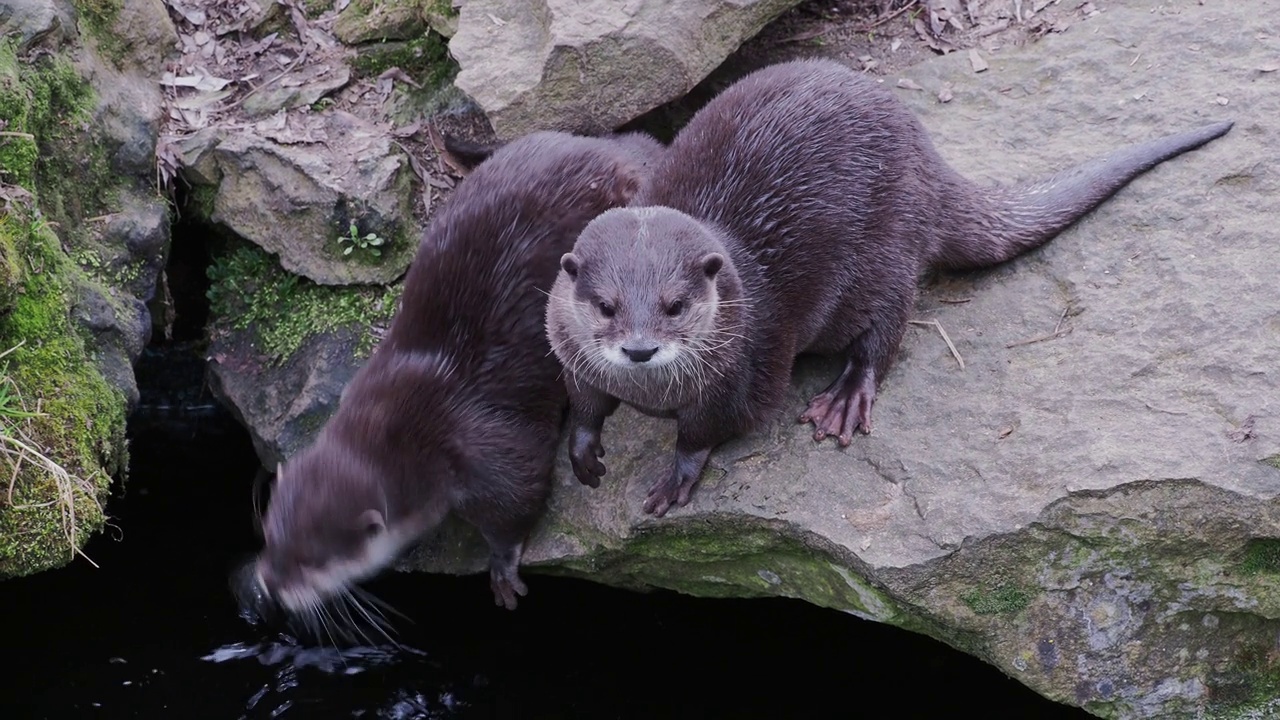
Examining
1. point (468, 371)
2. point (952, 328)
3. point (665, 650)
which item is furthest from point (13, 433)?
point (952, 328)

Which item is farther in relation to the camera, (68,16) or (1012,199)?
(68,16)

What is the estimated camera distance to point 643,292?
93.6 inches

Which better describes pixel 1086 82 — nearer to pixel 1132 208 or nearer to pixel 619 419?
pixel 1132 208

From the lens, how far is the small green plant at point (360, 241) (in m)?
3.50

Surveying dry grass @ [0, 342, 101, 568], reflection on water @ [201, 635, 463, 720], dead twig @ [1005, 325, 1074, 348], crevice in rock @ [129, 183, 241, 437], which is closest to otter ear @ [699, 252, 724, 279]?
dead twig @ [1005, 325, 1074, 348]

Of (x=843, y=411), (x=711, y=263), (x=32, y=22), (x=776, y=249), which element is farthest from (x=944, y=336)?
(x=32, y=22)

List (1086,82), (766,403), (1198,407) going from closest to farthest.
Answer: (1198,407) < (766,403) < (1086,82)

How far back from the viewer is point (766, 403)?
8.85 ft

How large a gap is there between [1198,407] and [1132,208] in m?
0.69

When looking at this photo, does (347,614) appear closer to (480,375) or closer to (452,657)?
(452,657)

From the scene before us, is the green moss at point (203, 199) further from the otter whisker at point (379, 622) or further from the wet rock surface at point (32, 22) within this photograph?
the otter whisker at point (379, 622)

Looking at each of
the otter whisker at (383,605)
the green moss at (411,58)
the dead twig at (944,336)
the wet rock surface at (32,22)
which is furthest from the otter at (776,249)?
the wet rock surface at (32,22)

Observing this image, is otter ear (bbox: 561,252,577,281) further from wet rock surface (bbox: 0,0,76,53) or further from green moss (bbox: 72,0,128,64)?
green moss (bbox: 72,0,128,64)

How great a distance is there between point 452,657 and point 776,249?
1377 millimetres
